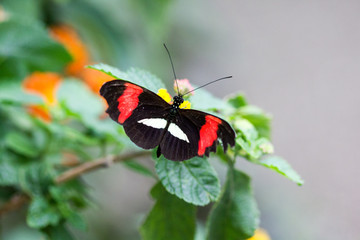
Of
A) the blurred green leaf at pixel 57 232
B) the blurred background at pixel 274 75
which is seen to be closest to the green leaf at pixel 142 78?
the blurred green leaf at pixel 57 232

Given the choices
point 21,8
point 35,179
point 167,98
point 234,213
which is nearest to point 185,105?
point 167,98

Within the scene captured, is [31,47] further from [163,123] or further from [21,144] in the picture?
[163,123]

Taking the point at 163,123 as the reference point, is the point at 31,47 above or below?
above

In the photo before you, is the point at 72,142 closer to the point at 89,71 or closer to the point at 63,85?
the point at 63,85

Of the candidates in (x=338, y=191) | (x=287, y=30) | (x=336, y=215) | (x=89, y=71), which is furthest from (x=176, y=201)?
(x=287, y=30)

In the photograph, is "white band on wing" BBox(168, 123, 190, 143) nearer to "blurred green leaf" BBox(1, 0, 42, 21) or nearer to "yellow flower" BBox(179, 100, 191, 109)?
"yellow flower" BBox(179, 100, 191, 109)

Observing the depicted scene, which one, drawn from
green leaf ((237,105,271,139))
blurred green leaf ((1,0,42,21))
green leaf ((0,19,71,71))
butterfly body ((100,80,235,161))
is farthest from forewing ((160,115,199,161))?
blurred green leaf ((1,0,42,21))
